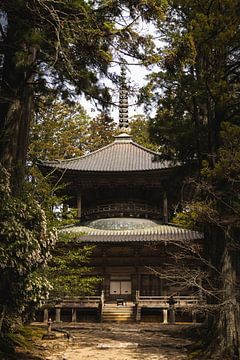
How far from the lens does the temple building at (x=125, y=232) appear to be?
20.3 metres

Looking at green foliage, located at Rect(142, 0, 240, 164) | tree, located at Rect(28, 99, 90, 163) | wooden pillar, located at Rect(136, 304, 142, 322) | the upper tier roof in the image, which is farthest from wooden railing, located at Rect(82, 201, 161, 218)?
green foliage, located at Rect(142, 0, 240, 164)

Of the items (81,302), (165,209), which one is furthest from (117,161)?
(81,302)

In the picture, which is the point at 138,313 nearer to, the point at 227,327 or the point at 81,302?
the point at 81,302

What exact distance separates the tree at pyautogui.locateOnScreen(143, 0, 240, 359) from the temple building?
21.9ft

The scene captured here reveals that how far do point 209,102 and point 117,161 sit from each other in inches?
598

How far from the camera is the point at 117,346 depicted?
11930mm

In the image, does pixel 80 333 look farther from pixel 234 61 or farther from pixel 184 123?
pixel 234 61

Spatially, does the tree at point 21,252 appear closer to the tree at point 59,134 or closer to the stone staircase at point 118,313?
the stone staircase at point 118,313

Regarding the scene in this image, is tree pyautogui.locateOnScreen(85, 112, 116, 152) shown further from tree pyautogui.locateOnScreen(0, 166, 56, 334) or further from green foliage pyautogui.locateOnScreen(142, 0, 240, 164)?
tree pyautogui.locateOnScreen(0, 166, 56, 334)

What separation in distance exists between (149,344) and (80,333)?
11.6 feet

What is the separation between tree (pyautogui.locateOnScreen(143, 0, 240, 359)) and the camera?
29.3ft

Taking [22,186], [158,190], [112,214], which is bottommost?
[22,186]

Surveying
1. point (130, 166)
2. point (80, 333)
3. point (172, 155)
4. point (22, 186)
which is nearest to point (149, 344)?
point (80, 333)

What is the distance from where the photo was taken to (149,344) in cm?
1241
